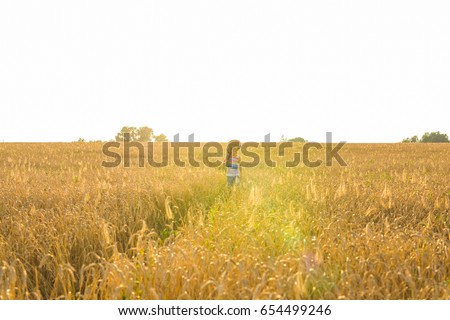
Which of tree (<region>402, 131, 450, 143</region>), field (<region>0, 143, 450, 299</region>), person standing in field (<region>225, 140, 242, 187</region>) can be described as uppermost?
tree (<region>402, 131, 450, 143</region>)

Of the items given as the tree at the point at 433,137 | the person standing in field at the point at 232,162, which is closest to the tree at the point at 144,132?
the tree at the point at 433,137

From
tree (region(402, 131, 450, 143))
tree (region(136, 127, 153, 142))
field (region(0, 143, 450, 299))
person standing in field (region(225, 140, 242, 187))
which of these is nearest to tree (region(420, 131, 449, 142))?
tree (region(402, 131, 450, 143))

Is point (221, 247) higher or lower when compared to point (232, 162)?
lower

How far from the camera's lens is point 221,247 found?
10.5 ft

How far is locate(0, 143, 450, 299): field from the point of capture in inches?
87.0

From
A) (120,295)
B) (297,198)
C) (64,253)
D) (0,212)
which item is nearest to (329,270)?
(120,295)

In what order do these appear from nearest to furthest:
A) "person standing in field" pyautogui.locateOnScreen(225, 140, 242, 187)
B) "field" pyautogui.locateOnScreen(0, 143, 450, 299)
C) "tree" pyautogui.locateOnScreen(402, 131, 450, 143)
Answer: "field" pyautogui.locateOnScreen(0, 143, 450, 299)
"person standing in field" pyautogui.locateOnScreen(225, 140, 242, 187)
"tree" pyautogui.locateOnScreen(402, 131, 450, 143)

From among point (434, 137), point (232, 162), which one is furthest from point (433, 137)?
point (232, 162)

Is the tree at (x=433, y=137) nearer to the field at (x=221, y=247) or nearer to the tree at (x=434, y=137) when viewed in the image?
the tree at (x=434, y=137)

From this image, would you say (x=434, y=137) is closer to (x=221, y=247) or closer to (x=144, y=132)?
(x=144, y=132)

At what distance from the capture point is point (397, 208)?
15.7 feet

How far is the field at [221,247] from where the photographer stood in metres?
2.21

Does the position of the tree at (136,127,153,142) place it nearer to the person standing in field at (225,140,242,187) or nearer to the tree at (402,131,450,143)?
the tree at (402,131,450,143)

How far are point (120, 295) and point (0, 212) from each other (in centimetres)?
334
